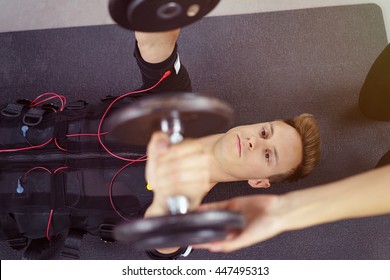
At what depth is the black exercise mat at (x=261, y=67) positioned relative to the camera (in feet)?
5.14

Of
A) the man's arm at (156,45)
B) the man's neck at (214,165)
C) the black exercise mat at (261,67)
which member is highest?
the black exercise mat at (261,67)

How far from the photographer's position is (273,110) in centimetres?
159

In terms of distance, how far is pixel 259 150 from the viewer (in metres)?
1.20

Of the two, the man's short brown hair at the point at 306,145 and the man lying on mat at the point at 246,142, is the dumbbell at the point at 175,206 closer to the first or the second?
the man lying on mat at the point at 246,142

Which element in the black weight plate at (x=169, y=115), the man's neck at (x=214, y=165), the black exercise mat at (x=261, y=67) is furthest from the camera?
the black exercise mat at (x=261, y=67)

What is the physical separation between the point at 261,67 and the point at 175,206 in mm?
1012

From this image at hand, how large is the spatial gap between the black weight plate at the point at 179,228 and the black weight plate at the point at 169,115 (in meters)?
0.17

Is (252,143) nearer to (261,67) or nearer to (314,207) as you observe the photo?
(314,207)

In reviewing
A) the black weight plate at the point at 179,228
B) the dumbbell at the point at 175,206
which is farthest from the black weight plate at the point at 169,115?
the black weight plate at the point at 179,228

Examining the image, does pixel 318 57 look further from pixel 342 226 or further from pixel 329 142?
pixel 342 226

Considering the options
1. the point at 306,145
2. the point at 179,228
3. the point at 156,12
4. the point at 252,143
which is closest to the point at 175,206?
the point at 179,228

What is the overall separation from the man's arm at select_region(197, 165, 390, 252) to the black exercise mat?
0.67 m
